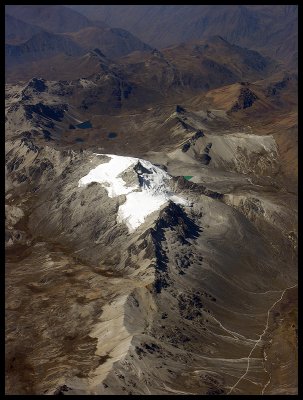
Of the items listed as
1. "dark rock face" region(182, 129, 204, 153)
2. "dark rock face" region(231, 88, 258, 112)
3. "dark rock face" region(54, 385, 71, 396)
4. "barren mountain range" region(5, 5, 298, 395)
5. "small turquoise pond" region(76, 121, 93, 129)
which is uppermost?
"dark rock face" region(54, 385, 71, 396)

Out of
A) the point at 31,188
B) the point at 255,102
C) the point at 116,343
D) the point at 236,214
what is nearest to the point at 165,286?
the point at 116,343

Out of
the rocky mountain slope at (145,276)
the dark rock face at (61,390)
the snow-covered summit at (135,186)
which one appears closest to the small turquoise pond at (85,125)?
the rocky mountain slope at (145,276)

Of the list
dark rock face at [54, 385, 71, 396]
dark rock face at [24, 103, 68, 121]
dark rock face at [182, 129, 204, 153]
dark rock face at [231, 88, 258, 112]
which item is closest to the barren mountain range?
dark rock face at [54, 385, 71, 396]

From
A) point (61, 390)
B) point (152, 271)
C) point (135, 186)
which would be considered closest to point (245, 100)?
point (135, 186)

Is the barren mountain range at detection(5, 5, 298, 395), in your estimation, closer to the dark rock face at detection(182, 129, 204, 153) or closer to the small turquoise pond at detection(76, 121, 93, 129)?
the dark rock face at detection(182, 129, 204, 153)

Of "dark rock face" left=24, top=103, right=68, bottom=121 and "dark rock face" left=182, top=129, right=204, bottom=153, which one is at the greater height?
"dark rock face" left=182, top=129, right=204, bottom=153

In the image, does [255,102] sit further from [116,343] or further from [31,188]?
[116,343]

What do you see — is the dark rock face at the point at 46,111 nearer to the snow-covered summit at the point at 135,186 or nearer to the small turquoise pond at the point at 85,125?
the small turquoise pond at the point at 85,125

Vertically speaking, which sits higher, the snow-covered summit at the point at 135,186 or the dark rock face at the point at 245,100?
→ the snow-covered summit at the point at 135,186

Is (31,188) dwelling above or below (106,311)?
below
